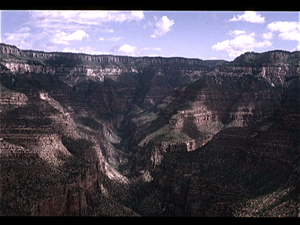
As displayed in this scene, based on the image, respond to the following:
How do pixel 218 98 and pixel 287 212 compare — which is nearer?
pixel 287 212

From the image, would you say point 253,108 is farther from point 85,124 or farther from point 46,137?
point 46,137

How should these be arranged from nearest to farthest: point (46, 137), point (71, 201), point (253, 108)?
point (71, 201)
point (46, 137)
point (253, 108)

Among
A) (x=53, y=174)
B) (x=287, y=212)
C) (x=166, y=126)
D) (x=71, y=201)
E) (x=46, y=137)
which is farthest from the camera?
(x=166, y=126)

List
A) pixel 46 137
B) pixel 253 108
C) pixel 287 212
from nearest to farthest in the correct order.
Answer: pixel 287 212 → pixel 46 137 → pixel 253 108
